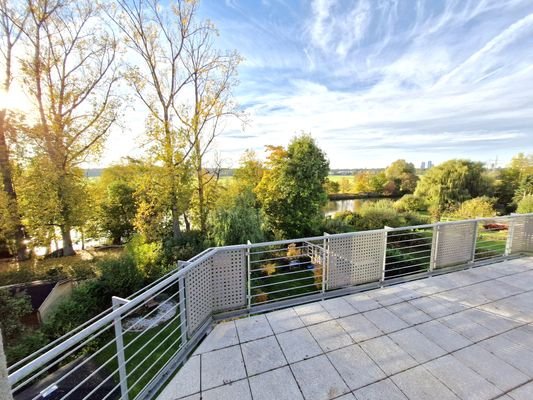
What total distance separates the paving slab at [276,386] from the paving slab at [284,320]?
524 mm

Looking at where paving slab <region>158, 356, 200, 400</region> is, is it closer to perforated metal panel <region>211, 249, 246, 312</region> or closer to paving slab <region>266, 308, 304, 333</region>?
perforated metal panel <region>211, 249, 246, 312</region>

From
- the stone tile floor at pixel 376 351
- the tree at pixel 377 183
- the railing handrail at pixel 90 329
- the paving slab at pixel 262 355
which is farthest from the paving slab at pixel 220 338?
the tree at pixel 377 183

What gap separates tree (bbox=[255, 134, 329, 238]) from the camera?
10914 millimetres

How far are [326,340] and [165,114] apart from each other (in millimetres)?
10046

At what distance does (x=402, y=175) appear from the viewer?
100 ft

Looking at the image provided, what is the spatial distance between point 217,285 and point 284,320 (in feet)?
2.75

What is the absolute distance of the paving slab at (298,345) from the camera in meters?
2.11

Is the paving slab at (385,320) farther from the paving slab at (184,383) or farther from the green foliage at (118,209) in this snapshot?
the green foliage at (118,209)

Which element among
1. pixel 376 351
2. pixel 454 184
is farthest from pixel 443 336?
pixel 454 184

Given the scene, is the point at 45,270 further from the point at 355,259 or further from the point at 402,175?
the point at 402,175

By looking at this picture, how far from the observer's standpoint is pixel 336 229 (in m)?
11.9

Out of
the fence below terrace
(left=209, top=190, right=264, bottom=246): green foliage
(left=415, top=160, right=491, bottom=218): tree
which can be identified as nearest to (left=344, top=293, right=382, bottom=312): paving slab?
the fence below terrace

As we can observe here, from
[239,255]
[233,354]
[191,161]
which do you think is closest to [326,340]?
[233,354]

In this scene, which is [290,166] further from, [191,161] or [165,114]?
[165,114]
